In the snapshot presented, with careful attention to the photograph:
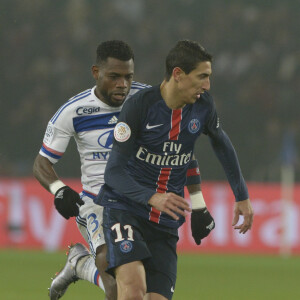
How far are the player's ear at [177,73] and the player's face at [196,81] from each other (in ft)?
0.07

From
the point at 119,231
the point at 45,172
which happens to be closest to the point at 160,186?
the point at 119,231

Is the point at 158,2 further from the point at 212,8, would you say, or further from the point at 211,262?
the point at 211,262

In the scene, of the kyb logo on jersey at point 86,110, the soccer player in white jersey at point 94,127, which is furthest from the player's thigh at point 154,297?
the kyb logo on jersey at point 86,110

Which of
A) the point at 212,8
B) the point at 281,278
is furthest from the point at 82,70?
the point at 281,278

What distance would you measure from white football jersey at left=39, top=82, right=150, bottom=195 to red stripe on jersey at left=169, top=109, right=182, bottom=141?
32.4 inches

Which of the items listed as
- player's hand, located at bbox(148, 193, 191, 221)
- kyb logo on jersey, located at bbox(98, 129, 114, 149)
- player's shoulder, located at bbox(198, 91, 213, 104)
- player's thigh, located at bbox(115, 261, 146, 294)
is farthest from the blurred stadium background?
player's hand, located at bbox(148, 193, 191, 221)

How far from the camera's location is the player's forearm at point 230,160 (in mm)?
5895

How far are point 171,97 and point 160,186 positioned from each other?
577mm

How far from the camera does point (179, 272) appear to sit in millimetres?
12281

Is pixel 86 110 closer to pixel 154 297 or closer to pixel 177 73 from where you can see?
pixel 177 73

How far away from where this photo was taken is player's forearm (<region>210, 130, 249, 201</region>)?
589cm

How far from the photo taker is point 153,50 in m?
16.4

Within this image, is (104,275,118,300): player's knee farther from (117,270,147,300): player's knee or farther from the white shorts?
(117,270,147,300): player's knee

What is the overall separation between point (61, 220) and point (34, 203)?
51 cm
